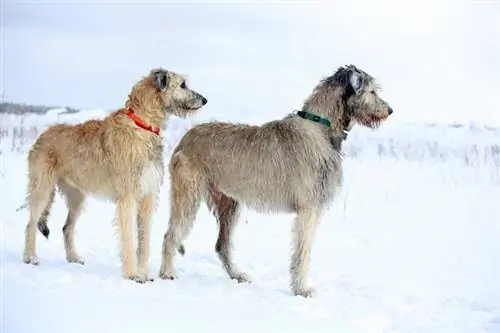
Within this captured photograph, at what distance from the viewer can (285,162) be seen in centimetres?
702

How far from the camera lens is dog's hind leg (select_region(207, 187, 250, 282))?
771 cm

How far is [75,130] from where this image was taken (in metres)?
7.41

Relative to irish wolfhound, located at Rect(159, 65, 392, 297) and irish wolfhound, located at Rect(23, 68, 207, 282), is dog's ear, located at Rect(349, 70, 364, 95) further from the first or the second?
irish wolfhound, located at Rect(23, 68, 207, 282)

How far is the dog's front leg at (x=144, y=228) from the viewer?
23.7ft

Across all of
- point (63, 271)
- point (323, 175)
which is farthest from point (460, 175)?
point (63, 271)

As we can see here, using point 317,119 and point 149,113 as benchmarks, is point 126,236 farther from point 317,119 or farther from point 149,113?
point 317,119

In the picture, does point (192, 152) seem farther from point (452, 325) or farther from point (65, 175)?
point (452, 325)

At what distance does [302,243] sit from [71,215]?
8.98ft

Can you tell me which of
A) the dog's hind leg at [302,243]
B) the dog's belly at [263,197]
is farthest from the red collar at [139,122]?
the dog's hind leg at [302,243]

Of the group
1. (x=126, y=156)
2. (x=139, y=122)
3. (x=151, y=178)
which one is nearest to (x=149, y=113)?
(x=139, y=122)

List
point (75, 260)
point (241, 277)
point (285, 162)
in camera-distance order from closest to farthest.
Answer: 1. point (285, 162)
2. point (241, 277)
3. point (75, 260)

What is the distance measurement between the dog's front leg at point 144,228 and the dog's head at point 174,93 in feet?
3.08

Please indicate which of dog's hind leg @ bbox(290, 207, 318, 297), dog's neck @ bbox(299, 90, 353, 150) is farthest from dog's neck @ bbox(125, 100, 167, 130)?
dog's hind leg @ bbox(290, 207, 318, 297)

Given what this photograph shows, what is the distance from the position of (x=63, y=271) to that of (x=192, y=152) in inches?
68.3
